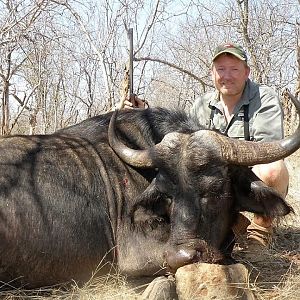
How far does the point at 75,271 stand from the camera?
416 centimetres

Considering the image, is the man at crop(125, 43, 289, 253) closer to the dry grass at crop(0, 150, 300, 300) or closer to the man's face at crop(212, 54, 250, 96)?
the man's face at crop(212, 54, 250, 96)

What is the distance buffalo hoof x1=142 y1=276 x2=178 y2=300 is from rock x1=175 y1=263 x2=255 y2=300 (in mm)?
46

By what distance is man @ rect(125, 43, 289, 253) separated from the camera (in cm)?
528

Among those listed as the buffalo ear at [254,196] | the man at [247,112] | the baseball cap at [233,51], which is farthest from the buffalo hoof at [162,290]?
the baseball cap at [233,51]

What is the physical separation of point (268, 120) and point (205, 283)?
2.34 metres

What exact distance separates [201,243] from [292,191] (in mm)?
4715

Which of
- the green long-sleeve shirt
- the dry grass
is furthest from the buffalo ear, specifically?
the green long-sleeve shirt

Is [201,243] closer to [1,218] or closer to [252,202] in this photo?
[252,202]

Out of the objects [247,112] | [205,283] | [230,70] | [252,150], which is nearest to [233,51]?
[230,70]

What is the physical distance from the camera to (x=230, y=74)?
217 inches

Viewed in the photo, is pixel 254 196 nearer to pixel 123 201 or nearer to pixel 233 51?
pixel 123 201

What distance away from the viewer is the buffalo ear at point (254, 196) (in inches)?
161

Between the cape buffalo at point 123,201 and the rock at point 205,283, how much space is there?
0.13m

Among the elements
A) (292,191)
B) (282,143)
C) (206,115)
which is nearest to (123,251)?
(282,143)
